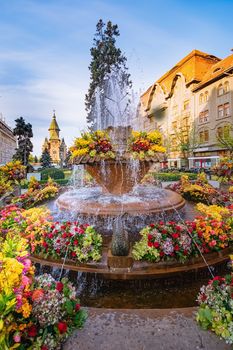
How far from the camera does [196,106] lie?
36.8 metres

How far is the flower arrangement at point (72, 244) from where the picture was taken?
3555 mm

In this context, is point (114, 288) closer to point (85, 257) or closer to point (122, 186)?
point (85, 257)

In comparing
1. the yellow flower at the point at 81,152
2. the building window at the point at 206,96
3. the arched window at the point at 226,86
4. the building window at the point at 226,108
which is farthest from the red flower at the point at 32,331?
the building window at the point at 206,96

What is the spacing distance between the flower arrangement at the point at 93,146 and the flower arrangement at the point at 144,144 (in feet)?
2.17

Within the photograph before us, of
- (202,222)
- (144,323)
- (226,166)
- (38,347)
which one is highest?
(226,166)

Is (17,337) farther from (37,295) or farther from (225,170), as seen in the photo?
(225,170)

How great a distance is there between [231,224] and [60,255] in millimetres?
3368

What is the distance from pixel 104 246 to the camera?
404cm

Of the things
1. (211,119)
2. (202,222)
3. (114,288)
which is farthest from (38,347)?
(211,119)

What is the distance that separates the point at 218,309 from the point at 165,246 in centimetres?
147

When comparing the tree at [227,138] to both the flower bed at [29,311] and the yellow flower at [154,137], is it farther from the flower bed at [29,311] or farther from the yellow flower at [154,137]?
the flower bed at [29,311]

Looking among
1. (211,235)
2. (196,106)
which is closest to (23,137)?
(211,235)

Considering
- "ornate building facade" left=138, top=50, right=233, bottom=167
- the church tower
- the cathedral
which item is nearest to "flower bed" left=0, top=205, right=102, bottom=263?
"ornate building facade" left=138, top=50, right=233, bottom=167

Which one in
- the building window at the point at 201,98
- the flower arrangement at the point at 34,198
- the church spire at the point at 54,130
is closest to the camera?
the flower arrangement at the point at 34,198
